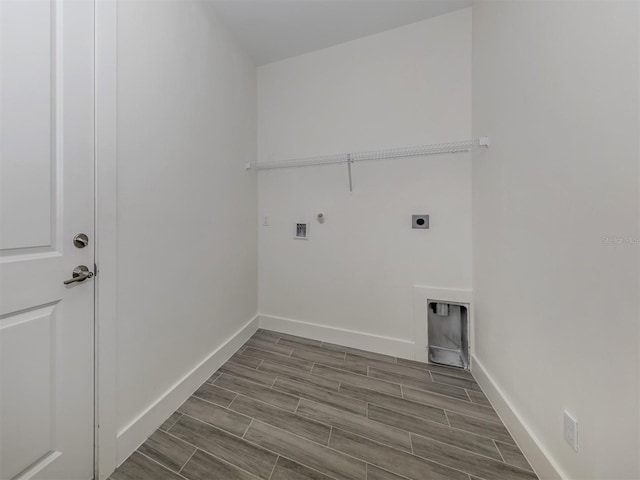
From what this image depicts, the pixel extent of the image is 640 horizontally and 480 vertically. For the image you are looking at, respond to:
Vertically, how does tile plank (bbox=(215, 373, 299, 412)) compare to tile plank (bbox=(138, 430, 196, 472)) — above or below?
above

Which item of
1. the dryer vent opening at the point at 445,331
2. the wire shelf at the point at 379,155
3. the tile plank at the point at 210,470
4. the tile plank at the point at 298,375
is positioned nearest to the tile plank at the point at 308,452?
the tile plank at the point at 210,470

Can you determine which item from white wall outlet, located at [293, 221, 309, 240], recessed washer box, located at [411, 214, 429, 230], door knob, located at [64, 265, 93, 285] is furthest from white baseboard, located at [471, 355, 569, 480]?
door knob, located at [64, 265, 93, 285]

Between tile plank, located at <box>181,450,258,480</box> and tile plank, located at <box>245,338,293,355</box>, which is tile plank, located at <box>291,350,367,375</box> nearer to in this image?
tile plank, located at <box>245,338,293,355</box>

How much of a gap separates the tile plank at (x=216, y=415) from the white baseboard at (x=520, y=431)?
1414 mm

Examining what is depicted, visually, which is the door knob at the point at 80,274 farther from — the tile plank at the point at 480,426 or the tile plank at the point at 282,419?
the tile plank at the point at 480,426

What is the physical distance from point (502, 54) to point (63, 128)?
2232 millimetres

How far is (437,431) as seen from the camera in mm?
1226

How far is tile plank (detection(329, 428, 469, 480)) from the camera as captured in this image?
102 cm

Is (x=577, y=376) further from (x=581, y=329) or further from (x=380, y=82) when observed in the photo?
(x=380, y=82)

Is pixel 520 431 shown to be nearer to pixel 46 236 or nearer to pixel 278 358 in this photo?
pixel 278 358

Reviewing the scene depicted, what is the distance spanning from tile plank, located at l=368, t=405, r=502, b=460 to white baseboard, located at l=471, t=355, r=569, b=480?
5.2 inches

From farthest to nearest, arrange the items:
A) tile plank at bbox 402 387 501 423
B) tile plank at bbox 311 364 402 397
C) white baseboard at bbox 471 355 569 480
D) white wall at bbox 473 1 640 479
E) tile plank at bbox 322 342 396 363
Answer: tile plank at bbox 322 342 396 363 → tile plank at bbox 311 364 402 397 → tile plank at bbox 402 387 501 423 → white baseboard at bbox 471 355 569 480 → white wall at bbox 473 1 640 479

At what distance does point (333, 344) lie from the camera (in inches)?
82.0

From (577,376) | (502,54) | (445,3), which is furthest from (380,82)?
(577,376)
